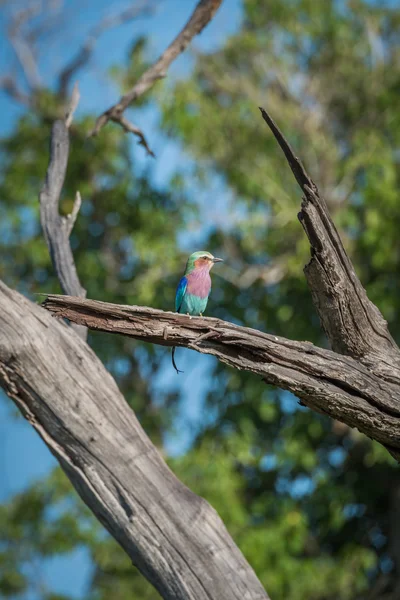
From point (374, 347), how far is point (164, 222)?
7.61 m

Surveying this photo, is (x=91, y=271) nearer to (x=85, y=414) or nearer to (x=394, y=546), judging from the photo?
(x=394, y=546)

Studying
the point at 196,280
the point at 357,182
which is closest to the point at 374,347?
the point at 196,280

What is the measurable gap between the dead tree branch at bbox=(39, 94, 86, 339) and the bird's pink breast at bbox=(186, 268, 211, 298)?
0.68 meters

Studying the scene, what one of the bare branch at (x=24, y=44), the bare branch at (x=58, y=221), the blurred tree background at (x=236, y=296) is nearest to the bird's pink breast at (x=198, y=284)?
the bare branch at (x=58, y=221)

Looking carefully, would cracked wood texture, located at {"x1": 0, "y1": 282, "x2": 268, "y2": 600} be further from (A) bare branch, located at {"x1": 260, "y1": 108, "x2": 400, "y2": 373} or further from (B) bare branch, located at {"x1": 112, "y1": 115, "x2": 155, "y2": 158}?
(B) bare branch, located at {"x1": 112, "y1": 115, "x2": 155, "y2": 158}

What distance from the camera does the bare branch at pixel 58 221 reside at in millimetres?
5156

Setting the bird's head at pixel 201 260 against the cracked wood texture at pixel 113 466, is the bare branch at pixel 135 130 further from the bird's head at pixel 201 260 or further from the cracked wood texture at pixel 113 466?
the cracked wood texture at pixel 113 466

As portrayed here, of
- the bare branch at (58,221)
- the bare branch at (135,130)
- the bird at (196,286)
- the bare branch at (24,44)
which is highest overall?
the bare branch at (24,44)

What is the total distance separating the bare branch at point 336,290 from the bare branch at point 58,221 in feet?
4.91

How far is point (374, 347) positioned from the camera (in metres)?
4.23

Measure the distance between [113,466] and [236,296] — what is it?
7920 millimetres

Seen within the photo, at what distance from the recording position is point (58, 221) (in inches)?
213

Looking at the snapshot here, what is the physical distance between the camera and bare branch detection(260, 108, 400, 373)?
4078 millimetres

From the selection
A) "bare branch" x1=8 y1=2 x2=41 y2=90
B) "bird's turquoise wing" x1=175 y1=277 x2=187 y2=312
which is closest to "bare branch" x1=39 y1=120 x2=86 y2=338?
"bird's turquoise wing" x1=175 y1=277 x2=187 y2=312
